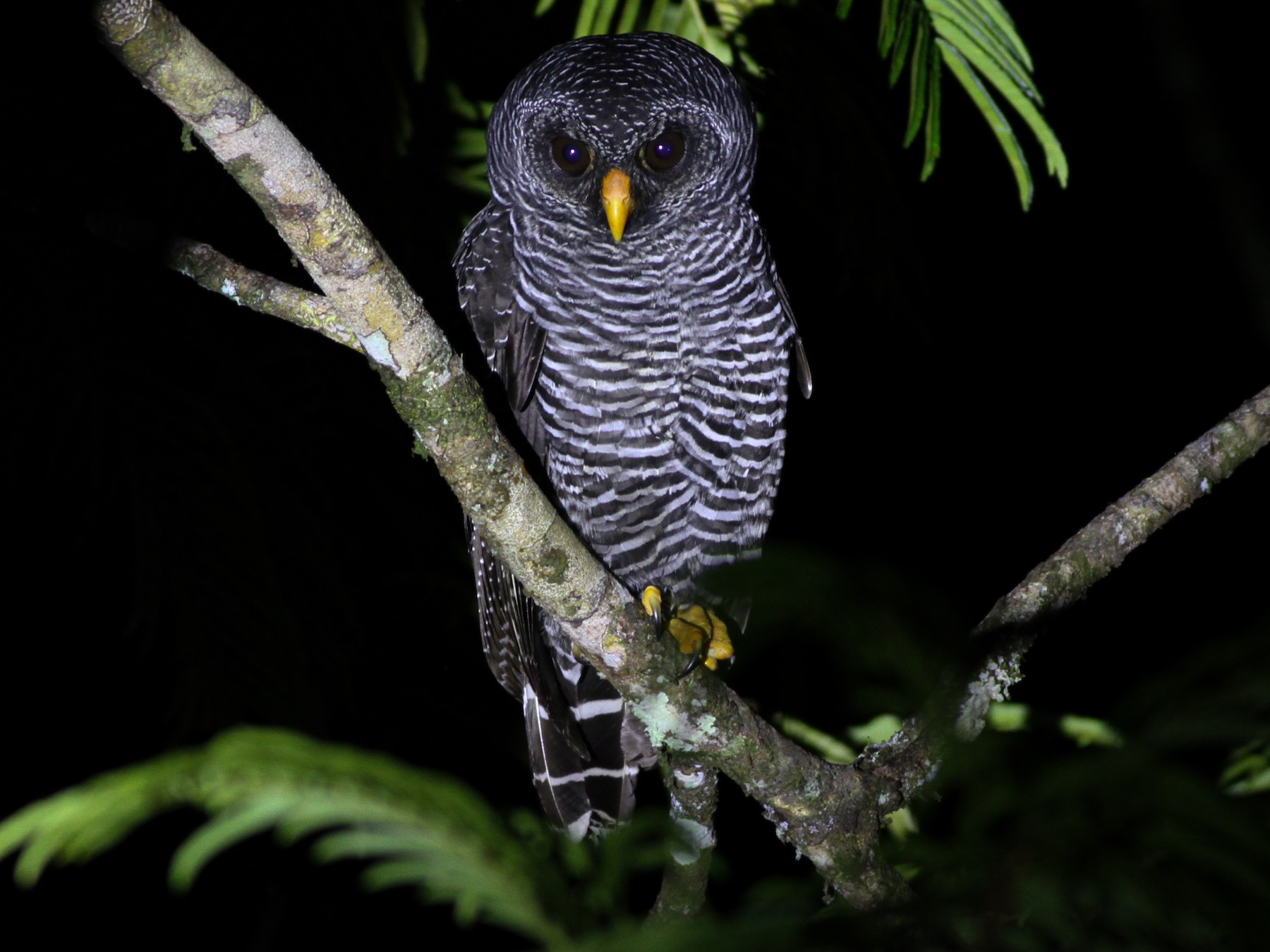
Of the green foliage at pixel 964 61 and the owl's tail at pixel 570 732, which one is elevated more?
the green foliage at pixel 964 61

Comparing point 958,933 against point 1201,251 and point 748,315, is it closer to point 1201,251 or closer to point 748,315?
point 748,315

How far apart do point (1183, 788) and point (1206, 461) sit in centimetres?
108

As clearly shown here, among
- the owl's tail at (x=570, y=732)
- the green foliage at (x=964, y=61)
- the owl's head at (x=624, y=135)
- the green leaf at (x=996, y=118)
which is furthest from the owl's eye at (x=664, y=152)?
the owl's tail at (x=570, y=732)

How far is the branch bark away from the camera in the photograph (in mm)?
748

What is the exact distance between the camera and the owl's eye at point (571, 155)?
1.48 metres

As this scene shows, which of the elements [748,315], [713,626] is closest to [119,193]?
[748,315]

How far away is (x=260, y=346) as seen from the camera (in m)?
1.86

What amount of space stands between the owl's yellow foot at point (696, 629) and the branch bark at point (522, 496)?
220mm

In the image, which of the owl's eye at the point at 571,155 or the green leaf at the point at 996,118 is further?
the owl's eye at the point at 571,155

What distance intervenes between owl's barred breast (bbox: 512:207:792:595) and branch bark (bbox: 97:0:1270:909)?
49cm

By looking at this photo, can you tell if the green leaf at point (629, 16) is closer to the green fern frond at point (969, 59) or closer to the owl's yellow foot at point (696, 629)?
the green fern frond at point (969, 59)

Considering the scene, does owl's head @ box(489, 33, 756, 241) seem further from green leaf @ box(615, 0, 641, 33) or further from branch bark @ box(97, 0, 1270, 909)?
branch bark @ box(97, 0, 1270, 909)

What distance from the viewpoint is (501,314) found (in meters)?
1.55

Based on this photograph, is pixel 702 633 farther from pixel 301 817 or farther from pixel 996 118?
pixel 301 817
